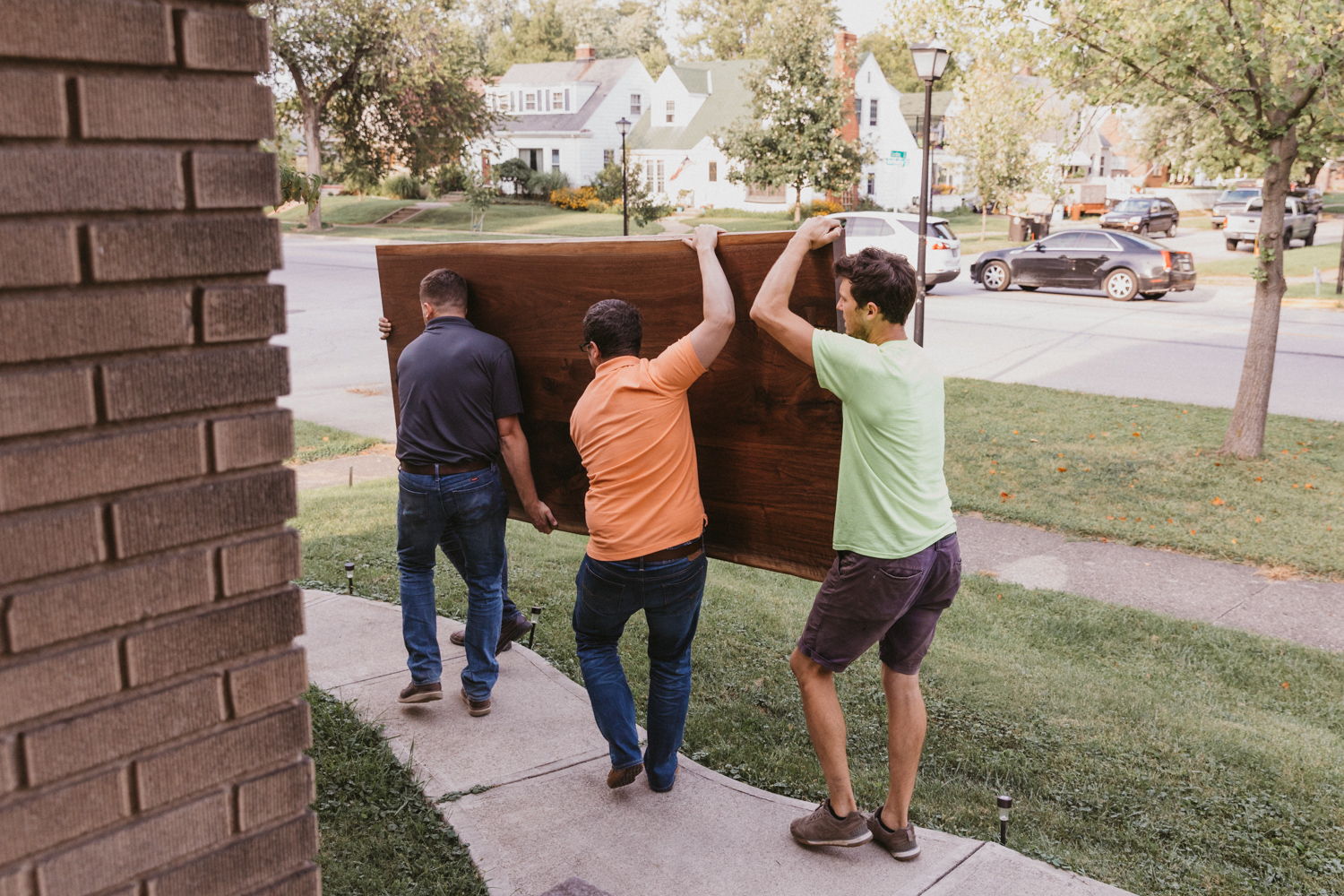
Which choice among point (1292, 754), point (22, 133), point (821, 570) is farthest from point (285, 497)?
point (1292, 754)

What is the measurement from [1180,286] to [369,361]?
17.0 m

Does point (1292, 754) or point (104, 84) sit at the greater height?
point (104, 84)

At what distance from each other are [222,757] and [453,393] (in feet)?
9.01

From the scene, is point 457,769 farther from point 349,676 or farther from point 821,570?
point 821,570

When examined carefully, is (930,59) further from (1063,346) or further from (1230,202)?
(1230,202)

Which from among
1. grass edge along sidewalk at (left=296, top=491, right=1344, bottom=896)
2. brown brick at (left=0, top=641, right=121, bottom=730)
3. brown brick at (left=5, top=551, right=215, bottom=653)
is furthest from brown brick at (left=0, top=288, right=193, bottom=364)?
grass edge along sidewalk at (left=296, top=491, right=1344, bottom=896)

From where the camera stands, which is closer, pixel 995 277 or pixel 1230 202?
pixel 995 277

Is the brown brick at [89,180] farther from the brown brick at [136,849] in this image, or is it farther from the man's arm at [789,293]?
the man's arm at [789,293]

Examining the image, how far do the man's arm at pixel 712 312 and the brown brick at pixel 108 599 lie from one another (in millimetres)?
2096

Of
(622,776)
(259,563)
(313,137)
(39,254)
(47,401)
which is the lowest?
(622,776)

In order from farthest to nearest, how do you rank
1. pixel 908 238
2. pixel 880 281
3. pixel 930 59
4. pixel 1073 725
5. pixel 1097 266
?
pixel 1097 266 < pixel 908 238 < pixel 930 59 < pixel 1073 725 < pixel 880 281

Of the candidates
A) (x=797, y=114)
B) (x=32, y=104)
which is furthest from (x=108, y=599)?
(x=797, y=114)

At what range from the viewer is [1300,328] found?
61.8ft

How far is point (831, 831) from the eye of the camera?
3.72m
